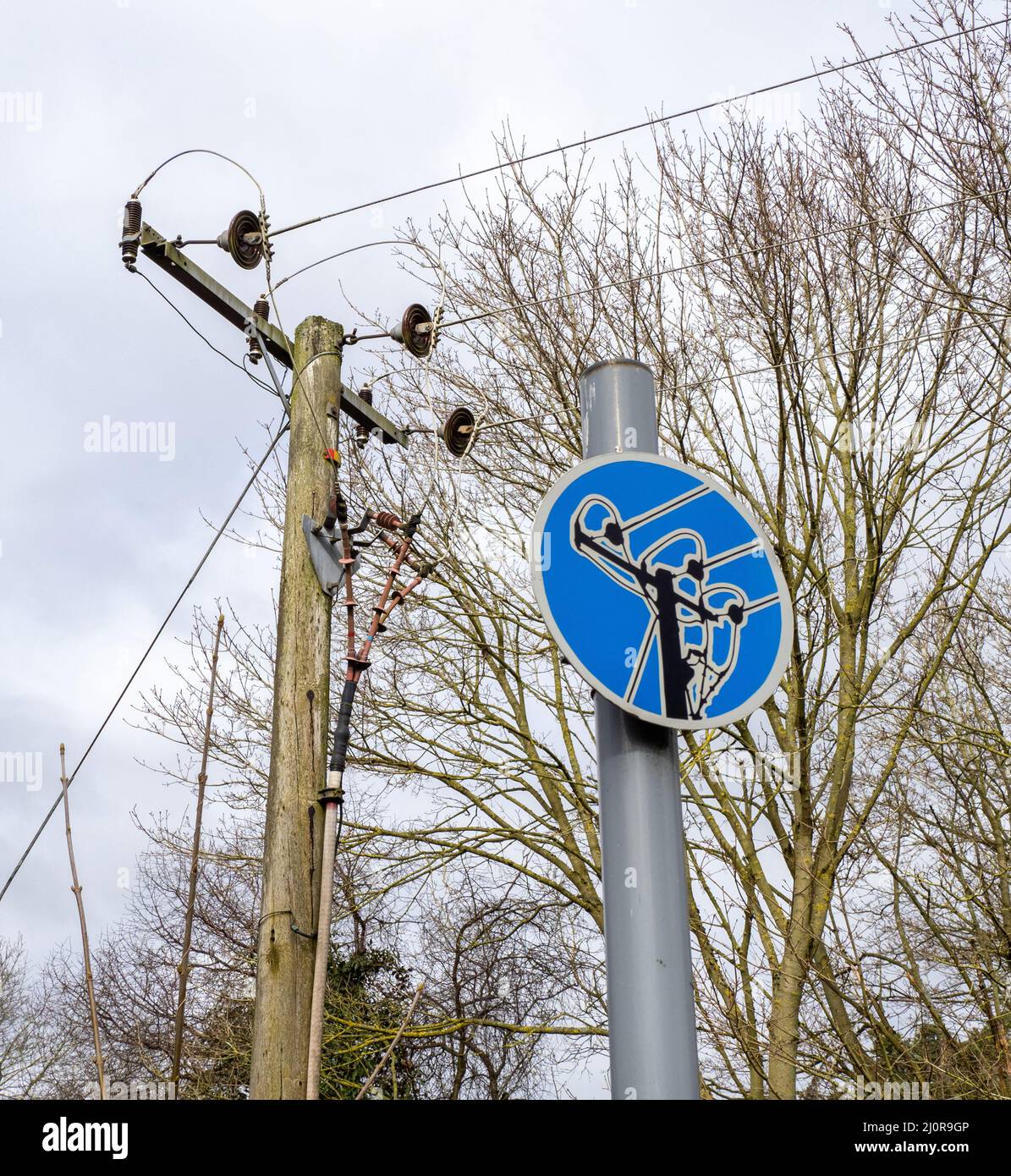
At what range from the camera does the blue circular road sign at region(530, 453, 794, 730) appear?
2137 millimetres

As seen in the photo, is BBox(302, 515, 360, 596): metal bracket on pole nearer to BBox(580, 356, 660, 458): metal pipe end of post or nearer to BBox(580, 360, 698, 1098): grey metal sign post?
BBox(580, 356, 660, 458): metal pipe end of post

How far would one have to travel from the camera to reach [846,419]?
958 centimetres

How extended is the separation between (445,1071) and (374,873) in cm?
1163

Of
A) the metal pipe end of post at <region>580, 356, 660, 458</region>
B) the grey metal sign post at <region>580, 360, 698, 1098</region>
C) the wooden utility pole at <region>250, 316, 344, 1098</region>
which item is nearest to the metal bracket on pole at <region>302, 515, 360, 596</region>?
the wooden utility pole at <region>250, 316, 344, 1098</region>

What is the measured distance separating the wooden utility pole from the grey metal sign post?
99.6 inches

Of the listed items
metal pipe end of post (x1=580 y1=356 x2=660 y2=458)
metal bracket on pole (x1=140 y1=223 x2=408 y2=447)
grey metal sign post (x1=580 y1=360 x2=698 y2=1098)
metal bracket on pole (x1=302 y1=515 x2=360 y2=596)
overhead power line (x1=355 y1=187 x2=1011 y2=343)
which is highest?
overhead power line (x1=355 y1=187 x2=1011 y2=343)

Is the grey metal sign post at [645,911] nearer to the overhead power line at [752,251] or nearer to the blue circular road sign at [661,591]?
the blue circular road sign at [661,591]

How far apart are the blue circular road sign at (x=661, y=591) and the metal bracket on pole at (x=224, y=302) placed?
3.50 meters

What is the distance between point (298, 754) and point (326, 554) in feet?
2.91

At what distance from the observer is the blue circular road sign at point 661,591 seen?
214 centimetres

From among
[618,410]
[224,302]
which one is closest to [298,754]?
[224,302]

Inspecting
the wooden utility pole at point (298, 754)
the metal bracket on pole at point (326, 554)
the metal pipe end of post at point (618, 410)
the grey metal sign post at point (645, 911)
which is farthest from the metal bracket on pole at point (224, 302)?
the grey metal sign post at point (645, 911)

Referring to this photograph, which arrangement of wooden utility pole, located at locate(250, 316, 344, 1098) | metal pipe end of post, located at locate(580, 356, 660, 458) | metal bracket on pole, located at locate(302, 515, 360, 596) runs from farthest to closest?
metal bracket on pole, located at locate(302, 515, 360, 596) → wooden utility pole, located at locate(250, 316, 344, 1098) → metal pipe end of post, located at locate(580, 356, 660, 458)
